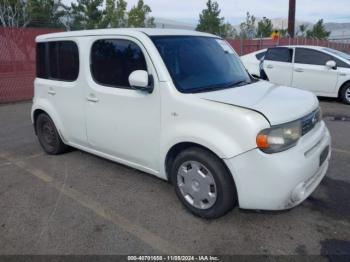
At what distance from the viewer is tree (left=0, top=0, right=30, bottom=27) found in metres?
22.1

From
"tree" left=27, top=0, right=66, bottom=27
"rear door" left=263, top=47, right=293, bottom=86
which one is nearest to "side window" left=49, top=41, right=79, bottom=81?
"rear door" left=263, top=47, right=293, bottom=86

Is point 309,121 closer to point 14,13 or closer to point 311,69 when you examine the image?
point 311,69

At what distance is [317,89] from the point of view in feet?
31.4

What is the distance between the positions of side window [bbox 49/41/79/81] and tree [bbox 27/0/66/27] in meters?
20.9

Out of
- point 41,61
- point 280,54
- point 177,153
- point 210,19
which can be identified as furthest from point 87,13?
point 177,153

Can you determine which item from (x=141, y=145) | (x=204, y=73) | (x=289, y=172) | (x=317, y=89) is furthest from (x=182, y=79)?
(x=317, y=89)

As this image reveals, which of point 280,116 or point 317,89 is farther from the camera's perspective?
point 317,89

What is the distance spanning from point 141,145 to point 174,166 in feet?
1.69

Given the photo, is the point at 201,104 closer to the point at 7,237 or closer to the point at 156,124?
the point at 156,124

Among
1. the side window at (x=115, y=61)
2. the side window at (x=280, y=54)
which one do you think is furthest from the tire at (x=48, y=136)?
the side window at (x=280, y=54)

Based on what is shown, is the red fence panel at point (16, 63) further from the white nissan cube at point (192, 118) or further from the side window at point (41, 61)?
the white nissan cube at point (192, 118)

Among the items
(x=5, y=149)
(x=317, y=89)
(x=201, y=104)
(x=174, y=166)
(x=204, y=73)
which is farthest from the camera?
(x=317, y=89)

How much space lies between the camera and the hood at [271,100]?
2961 millimetres

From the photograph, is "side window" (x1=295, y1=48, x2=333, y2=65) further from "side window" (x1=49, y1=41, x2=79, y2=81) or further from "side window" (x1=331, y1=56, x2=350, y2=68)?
"side window" (x1=49, y1=41, x2=79, y2=81)
